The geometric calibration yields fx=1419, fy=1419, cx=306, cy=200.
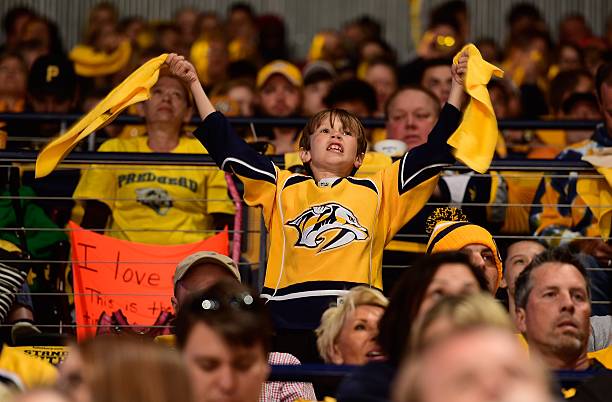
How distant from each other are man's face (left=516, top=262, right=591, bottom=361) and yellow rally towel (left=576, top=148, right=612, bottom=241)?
152cm

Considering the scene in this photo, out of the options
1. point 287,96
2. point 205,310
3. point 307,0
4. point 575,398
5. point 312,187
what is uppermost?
point 307,0

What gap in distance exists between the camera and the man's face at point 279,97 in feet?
34.3

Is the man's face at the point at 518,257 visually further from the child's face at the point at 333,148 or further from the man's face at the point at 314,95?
the man's face at the point at 314,95

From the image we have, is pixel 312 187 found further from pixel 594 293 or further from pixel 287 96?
pixel 287 96

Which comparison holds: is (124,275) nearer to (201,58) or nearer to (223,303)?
(223,303)

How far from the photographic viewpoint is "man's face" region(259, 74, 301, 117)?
1047 centimetres

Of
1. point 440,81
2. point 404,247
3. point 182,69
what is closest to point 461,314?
point 182,69

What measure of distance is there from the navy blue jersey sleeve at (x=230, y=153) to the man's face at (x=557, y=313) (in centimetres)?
143

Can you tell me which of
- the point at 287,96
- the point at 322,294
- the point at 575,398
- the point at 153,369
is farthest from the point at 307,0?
the point at 153,369

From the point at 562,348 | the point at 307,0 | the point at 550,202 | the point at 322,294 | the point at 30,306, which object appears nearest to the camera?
the point at 562,348

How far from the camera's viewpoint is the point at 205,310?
4.71 m

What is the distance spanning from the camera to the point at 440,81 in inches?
385

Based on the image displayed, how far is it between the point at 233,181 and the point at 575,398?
292 cm

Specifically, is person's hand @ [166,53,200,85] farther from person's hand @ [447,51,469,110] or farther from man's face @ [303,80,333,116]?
man's face @ [303,80,333,116]
